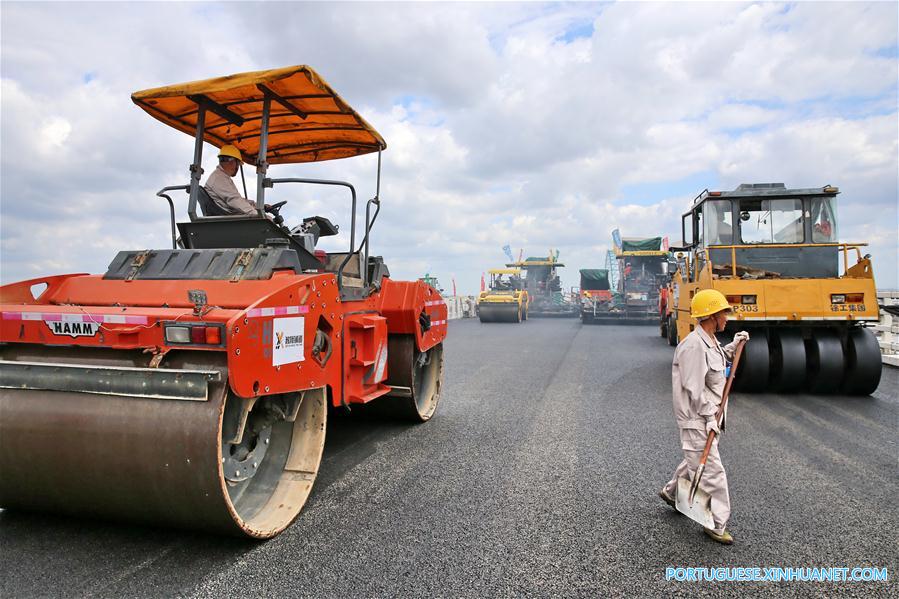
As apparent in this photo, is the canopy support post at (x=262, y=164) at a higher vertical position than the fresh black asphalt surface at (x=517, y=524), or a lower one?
higher

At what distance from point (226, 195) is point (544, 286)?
26.7m

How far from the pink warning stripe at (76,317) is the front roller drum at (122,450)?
179mm

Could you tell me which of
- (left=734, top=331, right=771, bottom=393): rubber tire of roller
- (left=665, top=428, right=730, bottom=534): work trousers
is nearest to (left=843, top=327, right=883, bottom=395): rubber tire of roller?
(left=734, top=331, right=771, bottom=393): rubber tire of roller

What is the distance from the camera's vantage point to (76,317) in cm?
297

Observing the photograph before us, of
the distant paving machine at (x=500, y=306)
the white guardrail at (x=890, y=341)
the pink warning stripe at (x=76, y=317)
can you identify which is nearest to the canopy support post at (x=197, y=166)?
the pink warning stripe at (x=76, y=317)

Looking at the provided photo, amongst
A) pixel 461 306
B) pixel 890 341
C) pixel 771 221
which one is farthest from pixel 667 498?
pixel 461 306

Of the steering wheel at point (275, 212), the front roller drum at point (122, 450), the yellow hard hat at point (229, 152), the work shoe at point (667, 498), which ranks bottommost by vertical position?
the work shoe at point (667, 498)

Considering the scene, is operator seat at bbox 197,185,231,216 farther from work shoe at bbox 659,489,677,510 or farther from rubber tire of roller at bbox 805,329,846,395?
rubber tire of roller at bbox 805,329,846,395

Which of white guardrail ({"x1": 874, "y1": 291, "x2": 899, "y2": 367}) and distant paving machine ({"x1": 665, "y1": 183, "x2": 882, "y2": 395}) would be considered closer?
distant paving machine ({"x1": 665, "y1": 183, "x2": 882, "y2": 395})

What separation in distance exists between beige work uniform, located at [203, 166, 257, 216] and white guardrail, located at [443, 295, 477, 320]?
22.9 metres

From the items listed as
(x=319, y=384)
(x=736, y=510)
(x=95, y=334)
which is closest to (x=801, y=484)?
(x=736, y=510)

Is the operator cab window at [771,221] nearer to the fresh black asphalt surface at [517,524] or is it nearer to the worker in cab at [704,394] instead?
the fresh black asphalt surface at [517,524]

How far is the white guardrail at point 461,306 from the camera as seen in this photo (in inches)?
1095

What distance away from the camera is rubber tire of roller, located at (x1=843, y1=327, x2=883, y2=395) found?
7.22m
